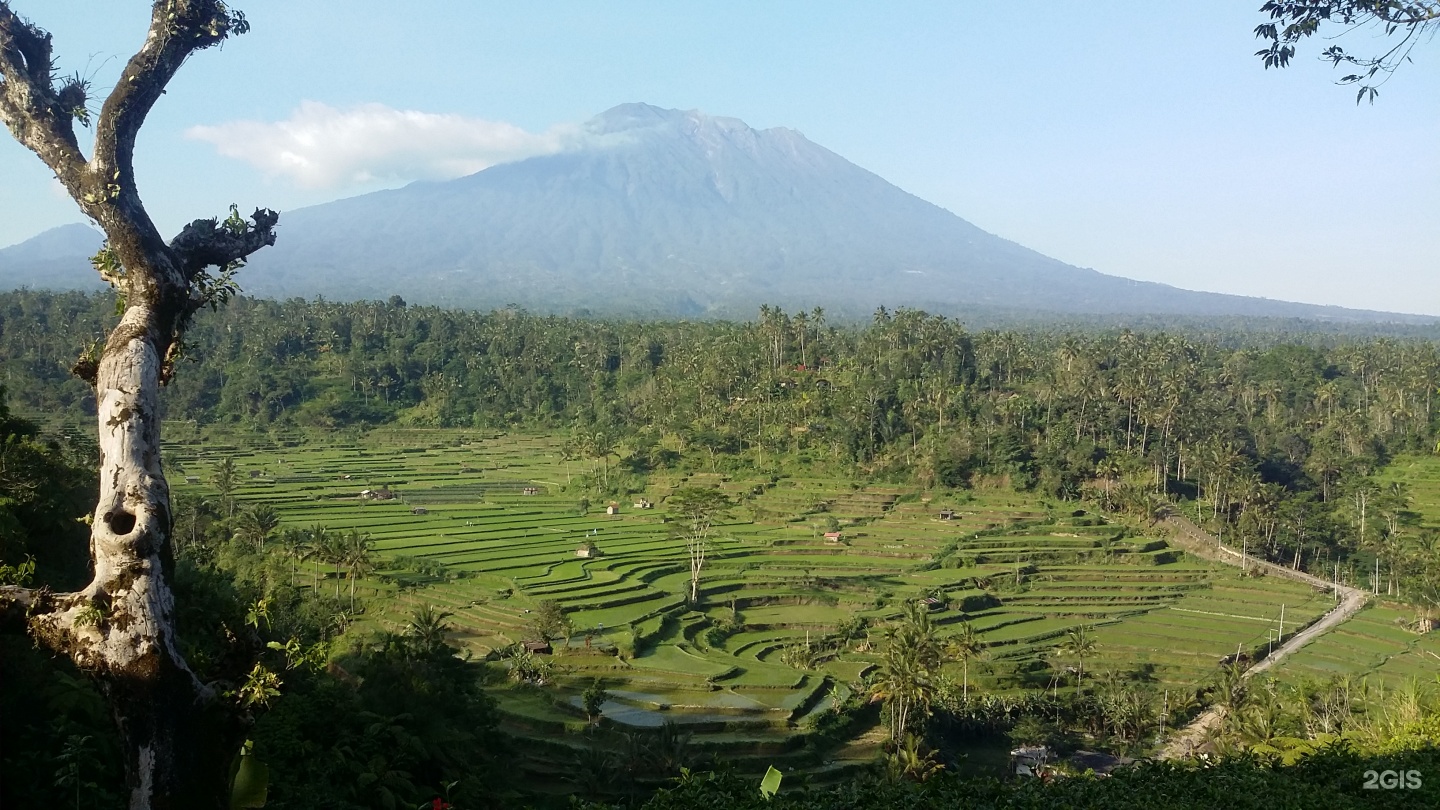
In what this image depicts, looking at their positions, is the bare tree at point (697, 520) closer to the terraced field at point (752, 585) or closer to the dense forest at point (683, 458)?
the terraced field at point (752, 585)

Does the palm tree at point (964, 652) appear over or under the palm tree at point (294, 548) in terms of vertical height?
under

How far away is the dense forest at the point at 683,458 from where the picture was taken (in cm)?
695

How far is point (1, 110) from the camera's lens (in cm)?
418

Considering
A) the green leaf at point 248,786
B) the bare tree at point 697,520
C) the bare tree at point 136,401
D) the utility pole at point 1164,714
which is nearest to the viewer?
the bare tree at point 136,401

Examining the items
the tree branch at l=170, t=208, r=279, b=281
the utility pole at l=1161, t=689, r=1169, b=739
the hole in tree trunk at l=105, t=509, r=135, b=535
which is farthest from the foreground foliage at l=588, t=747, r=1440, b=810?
the utility pole at l=1161, t=689, r=1169, b=739

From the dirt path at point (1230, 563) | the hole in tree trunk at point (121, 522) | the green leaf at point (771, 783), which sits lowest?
the dirt path at point (1230, 563)

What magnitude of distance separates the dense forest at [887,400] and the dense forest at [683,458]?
208 millimetres

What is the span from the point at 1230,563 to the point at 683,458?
26.2 meters

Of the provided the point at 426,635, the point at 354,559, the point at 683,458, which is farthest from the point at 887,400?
the point at 426,635

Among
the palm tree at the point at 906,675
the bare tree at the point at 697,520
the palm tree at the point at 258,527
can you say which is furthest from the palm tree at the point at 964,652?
the palm tree at the point at 258,527

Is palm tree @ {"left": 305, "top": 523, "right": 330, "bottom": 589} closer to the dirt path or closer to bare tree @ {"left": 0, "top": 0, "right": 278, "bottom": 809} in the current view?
the dirt path

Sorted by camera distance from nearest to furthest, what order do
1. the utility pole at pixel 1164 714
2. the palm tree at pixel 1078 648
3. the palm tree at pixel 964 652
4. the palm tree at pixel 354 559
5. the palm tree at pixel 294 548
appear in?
the utility pole at pixel 1164 714, the palm tree at pixel 964 652, the palm tree at pixel 354 559, the palm tree at pixel 1078 648, the palm tree at pixel 294 548

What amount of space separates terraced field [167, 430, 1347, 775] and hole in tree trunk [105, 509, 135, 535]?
1552cm

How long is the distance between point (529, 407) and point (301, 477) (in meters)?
24.2
